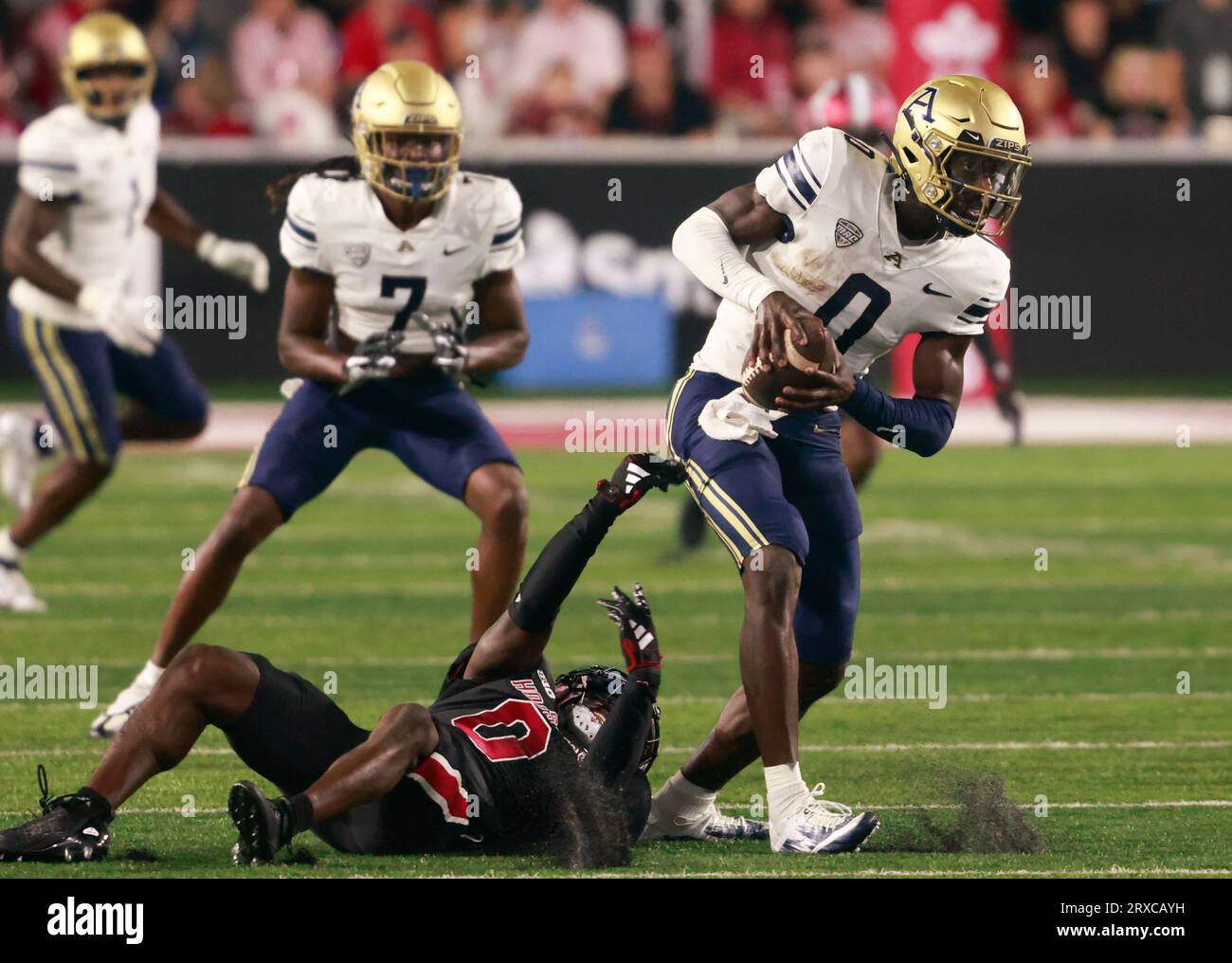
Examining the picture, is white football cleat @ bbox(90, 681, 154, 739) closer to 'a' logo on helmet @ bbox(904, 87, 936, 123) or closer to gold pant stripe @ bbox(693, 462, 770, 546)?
gold pant stripe @ bbox(693, 462, 770, 546)

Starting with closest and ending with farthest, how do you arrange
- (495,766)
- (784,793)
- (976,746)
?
(495,766), (784,793), (976,746)

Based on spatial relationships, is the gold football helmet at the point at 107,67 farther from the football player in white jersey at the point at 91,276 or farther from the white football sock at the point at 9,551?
the white football sock at the point at 9,551

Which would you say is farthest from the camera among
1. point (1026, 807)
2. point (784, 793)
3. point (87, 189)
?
point (87, 189)

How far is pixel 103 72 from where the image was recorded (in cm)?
866

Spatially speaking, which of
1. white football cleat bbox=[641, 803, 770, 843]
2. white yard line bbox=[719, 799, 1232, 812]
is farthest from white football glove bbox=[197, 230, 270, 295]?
white football cleat bbox=[641, 803, 770, 843]

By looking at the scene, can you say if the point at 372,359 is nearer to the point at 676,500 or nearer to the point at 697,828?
the point at 697,828

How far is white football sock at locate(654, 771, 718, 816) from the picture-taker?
5449mm

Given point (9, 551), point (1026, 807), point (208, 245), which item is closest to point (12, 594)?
point (9, 551)

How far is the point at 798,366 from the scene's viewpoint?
204 inches

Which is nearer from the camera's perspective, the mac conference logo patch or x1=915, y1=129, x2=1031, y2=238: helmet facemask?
x1=915, y1=129, x2=1031, y2=238: helmet facemask

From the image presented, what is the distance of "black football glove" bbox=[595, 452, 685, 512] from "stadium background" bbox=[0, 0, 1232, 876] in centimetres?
84

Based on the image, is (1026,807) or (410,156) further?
(410,156)

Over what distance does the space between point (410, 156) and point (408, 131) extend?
0.08m

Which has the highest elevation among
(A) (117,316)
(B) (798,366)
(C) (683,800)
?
(B) (798,366)
